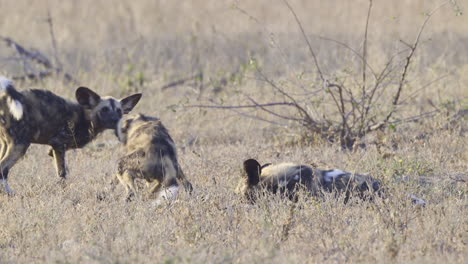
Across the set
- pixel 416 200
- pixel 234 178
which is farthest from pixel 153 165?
pixel 416 200

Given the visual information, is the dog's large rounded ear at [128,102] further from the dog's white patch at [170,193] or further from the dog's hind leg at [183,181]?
the dog's white patch at [170,193]

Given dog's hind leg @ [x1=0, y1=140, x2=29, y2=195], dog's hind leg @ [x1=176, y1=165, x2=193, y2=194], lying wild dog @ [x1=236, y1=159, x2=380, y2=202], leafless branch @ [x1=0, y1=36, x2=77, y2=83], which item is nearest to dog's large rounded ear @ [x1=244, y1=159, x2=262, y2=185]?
lying wild dog @ [x1=236, y1=159, x2=380, y2=202]

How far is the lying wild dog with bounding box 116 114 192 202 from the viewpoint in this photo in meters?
5.71

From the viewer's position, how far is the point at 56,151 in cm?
675

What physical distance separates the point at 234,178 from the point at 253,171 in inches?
32.4

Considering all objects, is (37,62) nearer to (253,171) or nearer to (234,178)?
(234,178)

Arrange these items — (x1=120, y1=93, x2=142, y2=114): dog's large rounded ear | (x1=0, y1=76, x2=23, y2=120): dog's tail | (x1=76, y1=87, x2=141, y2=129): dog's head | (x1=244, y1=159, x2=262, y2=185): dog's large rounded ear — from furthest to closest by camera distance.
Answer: (x1=120, y1=93, x2=142, y2=114): dog's large rounded ear < (x1=76, y1=87, x2=141, y2=129): dog's head < (x1=0, y1=76, x2=23, y2=120): dog's tail < (x1=244, y1=159, x2=262, y2=185): dog's large rounded ear

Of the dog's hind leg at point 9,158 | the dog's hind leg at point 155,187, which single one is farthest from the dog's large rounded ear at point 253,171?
the dog's hind leg at point 9,158

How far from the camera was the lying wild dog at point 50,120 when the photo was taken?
611cm

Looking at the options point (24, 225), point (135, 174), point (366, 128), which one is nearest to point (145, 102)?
point (366, 128)

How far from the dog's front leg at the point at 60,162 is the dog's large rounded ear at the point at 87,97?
0.50 m

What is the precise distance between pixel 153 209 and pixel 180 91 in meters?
5.63

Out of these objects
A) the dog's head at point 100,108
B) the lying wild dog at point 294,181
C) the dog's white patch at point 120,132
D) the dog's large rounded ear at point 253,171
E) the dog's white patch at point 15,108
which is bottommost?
the lying wild dog at point 294,181

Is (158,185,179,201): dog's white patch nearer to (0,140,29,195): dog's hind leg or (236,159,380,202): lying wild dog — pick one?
(236,159,380,202): lying wild dog
